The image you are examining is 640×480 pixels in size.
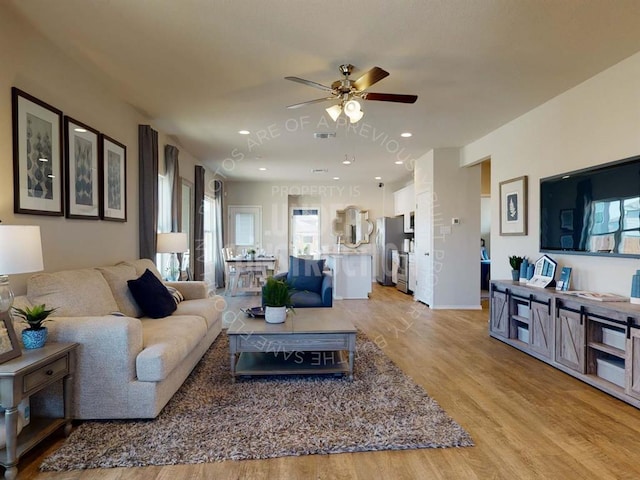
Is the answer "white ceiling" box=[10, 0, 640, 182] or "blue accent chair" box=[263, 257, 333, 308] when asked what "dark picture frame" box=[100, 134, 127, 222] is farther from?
"blue accent chair" box=[263, 257, 333, 308]

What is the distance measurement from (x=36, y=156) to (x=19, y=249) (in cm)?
107

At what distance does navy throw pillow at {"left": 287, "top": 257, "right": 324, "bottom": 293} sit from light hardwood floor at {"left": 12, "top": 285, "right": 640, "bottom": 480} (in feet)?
4.49

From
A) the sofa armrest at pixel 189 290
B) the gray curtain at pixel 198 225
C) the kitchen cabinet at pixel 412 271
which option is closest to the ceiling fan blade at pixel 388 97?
the sofa armrest at pixel 189 290

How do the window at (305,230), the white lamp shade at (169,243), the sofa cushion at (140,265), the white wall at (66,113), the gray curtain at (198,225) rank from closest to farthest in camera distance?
the white wall at (66,113)
the sofa cushion at (140,265)
the white lamp shade at (169,243)
the gray curtain at (198,225)
the window at (305,230)

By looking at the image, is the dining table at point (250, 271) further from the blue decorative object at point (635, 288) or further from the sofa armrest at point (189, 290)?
the blue decorative object at point (635, 288)

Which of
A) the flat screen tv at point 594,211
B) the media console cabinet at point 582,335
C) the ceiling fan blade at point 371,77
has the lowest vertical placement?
the media console cabinet at point 582,335

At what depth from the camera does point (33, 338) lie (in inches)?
82.7

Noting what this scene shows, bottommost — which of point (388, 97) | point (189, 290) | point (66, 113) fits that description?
point (189, 290)

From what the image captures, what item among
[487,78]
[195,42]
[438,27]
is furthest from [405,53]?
[195,42]

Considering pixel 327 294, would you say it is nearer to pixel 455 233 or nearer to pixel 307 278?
pixel 307 278

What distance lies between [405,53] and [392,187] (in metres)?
7.11

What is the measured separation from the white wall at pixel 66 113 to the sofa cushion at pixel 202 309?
0.89 meters

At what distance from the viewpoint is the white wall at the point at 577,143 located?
3062 millimetres

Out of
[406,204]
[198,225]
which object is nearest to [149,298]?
[198,225]
